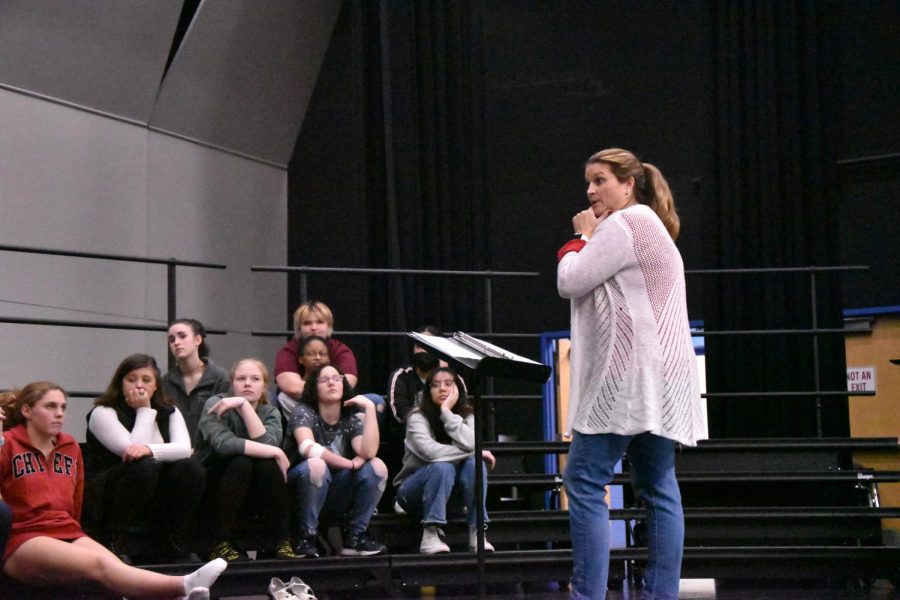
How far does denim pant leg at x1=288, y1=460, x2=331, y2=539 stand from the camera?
448 cm

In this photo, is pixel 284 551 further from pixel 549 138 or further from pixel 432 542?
pixel 549 138

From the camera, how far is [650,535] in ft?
9.73

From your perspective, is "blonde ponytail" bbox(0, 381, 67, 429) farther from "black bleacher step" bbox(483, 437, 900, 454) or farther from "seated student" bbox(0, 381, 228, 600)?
"black bleacher step" bbox(483, 437, 900, 454)

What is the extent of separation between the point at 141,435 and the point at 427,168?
11.2 feet

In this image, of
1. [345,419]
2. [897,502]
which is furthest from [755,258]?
[345,419]

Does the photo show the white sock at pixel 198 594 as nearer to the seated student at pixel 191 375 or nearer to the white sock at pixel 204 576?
the white sock at pixel 204 576

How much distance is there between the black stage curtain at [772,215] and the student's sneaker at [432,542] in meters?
2.05

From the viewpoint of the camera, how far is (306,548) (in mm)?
4465

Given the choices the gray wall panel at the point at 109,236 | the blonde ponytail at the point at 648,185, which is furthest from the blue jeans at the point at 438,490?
the gray wall panel at the point at 109,236

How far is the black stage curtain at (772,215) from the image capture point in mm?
5988

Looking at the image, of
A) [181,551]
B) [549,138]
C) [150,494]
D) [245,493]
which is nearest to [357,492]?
[245,493]

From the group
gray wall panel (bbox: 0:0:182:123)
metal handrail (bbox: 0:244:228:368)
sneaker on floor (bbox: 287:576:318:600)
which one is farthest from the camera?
gray wall panel (bbox: 0:0:182:123)

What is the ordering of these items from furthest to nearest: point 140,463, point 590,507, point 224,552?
point 224,552
point 140,463
point 590,507

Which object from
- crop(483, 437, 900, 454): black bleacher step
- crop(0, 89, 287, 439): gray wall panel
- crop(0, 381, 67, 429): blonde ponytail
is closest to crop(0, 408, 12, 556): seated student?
crop(0, 381, 67, 429): blonde ponytail
